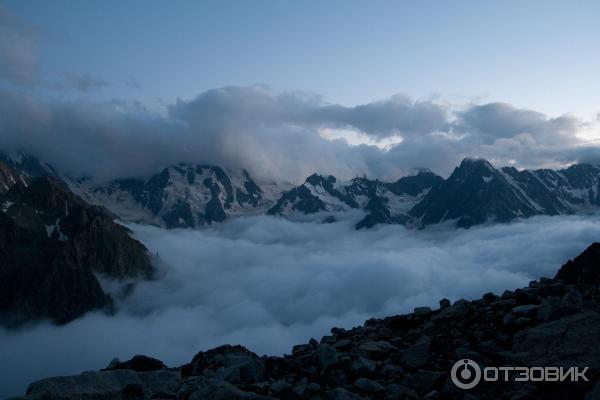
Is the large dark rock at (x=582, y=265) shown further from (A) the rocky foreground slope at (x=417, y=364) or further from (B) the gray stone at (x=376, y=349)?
(B) the gray stone at (x=376, y=349)

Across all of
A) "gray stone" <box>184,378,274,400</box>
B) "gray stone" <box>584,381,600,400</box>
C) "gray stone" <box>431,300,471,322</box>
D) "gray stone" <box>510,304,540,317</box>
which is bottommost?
"gray stone" <box>584,381,600,400</box>

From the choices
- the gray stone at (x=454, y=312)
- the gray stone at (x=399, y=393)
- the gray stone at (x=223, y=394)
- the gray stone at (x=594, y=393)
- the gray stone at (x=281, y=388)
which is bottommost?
the gray stone at (x=399, y=393)

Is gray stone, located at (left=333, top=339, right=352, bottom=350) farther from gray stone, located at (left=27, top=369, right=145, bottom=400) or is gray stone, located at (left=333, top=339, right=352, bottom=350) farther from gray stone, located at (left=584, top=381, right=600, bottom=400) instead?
gray stone, located at (left=584, top=381, right=600, bottom=400)

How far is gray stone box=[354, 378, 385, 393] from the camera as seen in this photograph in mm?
13516

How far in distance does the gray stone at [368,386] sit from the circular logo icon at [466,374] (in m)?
2.15

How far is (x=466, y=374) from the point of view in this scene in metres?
13.6

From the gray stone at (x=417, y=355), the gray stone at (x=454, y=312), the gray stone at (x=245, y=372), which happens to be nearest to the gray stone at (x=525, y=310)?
the gray stone at (x=454, y=312)

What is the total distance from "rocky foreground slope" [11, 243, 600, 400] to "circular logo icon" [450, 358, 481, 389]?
186mm

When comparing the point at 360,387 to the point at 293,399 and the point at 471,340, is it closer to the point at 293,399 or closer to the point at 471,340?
the point at 293,399

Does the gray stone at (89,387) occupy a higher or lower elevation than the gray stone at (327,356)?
higher

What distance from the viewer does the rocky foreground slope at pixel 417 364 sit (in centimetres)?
1269

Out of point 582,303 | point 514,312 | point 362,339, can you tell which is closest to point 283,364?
point 362,339

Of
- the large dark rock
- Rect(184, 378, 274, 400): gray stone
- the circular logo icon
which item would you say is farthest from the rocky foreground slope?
the large dark rock

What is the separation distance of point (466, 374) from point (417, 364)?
1.99 metres
